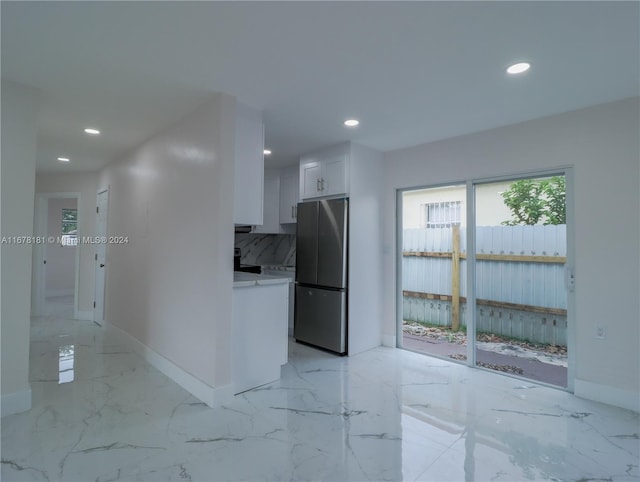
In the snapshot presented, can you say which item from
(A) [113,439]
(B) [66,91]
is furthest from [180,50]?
(A) [113,439]

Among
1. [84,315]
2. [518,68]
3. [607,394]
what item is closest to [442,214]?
[518,68]

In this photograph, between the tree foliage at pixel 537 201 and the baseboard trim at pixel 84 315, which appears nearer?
the tree foliage at pixel 537 201

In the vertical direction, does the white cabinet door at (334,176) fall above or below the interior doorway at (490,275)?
above

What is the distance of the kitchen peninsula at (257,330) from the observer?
274cm

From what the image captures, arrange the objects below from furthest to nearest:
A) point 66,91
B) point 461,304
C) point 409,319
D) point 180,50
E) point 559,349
Result: point 409,319, point 461,304, point 559,349, point 66,91, point 180,50

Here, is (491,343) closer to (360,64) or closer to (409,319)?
(409,319)

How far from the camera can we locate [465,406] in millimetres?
2594

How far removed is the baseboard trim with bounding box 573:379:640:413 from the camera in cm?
255

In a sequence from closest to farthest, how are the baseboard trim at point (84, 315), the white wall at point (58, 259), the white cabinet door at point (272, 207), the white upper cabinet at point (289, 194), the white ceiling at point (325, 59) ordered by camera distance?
the white ceiling at point (325, 59)
the white upper cabinet at point (289, 194)
the white cabinet door at point (272, 207)
the baseboard trim at point (84, 315)
the white wall at point (58, 259)

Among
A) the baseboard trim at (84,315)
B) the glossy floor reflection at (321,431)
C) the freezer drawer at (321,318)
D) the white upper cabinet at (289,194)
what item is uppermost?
the white upper cabinet at (289,194)

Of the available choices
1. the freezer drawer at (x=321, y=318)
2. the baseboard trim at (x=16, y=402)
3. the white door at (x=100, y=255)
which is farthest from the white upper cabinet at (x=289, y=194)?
the baseboard trim at (x=16, y=402)

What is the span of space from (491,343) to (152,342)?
362cm

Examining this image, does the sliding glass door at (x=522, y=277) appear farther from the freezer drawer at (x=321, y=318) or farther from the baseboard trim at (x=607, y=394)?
the freezer drawer at (x=321, y=318)

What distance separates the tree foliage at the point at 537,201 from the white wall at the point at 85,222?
6.01 m
